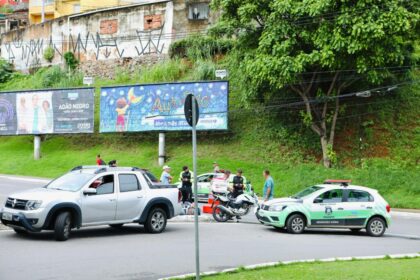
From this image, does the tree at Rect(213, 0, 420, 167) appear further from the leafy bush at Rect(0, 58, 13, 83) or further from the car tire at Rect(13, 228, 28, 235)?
the leafy bush at Rect(0, 58, 13, 83)

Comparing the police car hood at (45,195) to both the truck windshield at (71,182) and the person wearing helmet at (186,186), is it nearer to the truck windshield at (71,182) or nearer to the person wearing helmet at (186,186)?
the truck windshield at (71,182)

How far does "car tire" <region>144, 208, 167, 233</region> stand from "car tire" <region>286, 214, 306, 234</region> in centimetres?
344

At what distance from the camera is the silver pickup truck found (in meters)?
13.8

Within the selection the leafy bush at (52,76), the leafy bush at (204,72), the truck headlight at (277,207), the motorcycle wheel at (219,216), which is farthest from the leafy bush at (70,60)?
the truck headlight at (277,207)

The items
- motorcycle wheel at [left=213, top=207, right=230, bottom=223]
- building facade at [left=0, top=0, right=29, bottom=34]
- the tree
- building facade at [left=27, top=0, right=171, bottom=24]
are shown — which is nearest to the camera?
motorcycle wheel at [left=213, top=207, right=230, bottom=223]

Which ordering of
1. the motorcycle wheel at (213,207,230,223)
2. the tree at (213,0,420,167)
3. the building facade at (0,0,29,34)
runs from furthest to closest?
the building facade at (0,0,29,34) < the tree at (213,0,420,167) < the motorcycle wheel at (213,207,230,223)

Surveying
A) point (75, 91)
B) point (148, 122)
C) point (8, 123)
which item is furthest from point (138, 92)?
point (8, 123)

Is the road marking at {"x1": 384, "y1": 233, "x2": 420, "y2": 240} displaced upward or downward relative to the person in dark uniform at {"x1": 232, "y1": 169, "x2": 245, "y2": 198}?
downward

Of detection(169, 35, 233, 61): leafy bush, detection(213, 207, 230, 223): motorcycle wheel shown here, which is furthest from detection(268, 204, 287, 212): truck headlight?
detection(169, 35, 233, 61): leafy bush

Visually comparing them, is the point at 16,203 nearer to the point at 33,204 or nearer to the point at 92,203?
the point at 33,204

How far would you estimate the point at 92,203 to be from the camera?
48.0 ft

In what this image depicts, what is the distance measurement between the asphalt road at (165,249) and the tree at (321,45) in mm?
11171

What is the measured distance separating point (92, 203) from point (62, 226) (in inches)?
41.2

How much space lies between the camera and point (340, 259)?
478 inches
